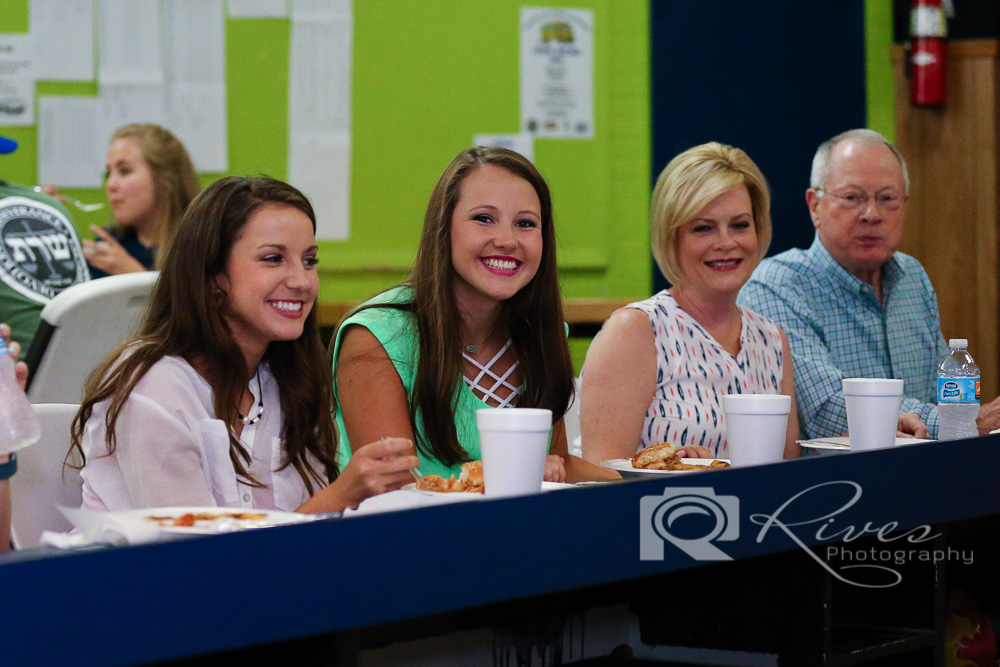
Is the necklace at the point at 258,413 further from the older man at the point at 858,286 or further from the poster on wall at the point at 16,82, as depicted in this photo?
the poster on wall at the point at 16,82

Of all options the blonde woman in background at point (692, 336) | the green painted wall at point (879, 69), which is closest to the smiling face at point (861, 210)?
the blonde woman in background at point (692, 336)

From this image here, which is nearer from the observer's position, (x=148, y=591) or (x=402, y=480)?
(x=148, y=591)

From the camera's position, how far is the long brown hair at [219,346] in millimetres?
1619

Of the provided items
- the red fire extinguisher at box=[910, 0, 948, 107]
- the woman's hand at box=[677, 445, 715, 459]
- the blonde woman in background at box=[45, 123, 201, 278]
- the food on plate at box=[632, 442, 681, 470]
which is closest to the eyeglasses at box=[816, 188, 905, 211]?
the woman's hand at box=[677, 445, 715, 459]

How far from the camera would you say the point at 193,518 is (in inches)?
38.6

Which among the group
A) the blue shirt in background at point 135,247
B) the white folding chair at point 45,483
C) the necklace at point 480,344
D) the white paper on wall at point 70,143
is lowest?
the white folding chair at point 45,483

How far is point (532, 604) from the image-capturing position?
1.17 m

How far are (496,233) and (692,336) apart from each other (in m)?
0.61

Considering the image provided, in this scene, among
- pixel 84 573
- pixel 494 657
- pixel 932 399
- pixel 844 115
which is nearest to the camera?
pixel 84 573

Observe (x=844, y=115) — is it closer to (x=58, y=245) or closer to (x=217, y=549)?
(x=58, y=245)

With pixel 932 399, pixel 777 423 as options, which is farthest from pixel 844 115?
pixel 777 423

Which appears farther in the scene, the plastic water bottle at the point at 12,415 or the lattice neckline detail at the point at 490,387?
the lattice neckline detail at the point at 490,387

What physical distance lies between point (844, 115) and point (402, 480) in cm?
400

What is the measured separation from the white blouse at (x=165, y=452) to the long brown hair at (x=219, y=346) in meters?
0.02
